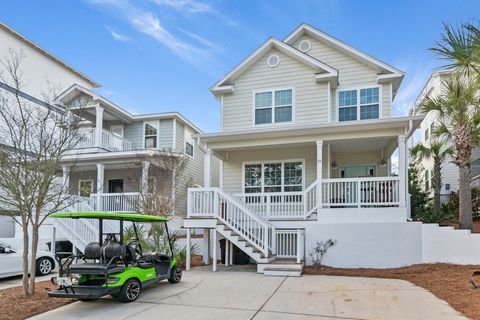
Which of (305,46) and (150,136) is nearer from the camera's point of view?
(305,46)

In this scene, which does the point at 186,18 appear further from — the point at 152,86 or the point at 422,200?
the point at 422,200

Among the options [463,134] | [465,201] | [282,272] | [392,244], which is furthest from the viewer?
[463,134]

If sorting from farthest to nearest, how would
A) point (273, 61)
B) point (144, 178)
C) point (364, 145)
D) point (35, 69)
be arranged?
point (35, 69), point (144, 178), point (273, 61), point (364, 145)

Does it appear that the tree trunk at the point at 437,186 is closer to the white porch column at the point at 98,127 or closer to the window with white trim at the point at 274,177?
the window with white trim at the point at 274,177

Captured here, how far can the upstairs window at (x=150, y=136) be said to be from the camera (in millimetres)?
20469

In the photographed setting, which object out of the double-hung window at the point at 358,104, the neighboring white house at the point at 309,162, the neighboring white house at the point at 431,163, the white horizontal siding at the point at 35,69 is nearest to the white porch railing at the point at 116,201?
the neighboring white house at the point at 309,162

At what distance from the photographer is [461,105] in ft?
35.6

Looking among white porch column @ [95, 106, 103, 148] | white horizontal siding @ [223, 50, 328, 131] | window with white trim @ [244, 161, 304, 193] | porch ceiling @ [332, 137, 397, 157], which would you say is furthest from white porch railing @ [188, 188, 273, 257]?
white porch column @ [95, 106, 103, 148]

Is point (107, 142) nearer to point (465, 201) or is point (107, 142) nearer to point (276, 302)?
point (276, 302)

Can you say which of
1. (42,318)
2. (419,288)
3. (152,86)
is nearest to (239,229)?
(419,288)

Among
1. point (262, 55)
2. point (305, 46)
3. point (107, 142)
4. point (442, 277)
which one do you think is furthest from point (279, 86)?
point (107, 142)

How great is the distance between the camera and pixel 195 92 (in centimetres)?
2100

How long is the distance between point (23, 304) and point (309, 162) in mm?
10597

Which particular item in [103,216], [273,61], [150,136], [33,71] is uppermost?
[33,71]
